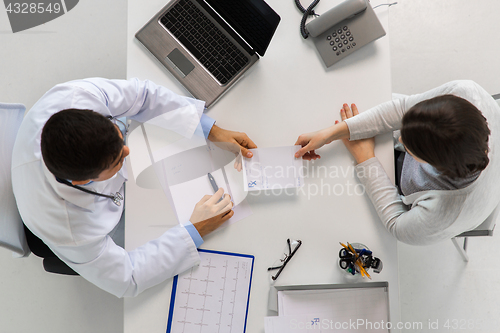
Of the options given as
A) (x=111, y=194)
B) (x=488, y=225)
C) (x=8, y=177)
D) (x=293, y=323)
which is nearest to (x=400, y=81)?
(x=488, y=225)

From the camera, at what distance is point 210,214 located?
3.44 feet

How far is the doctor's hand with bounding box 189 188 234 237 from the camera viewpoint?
3.45ft

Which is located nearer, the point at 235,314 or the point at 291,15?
the point at 235,314

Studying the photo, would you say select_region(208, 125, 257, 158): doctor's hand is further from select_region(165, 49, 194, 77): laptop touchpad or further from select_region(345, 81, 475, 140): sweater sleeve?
select_region(345, 81, 475, 140): sweater sleeve

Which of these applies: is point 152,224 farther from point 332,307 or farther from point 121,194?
point 332,307

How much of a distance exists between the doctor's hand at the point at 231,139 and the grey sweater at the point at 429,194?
341 millimetres

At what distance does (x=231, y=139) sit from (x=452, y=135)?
0.62 m

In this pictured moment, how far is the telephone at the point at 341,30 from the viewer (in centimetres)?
108

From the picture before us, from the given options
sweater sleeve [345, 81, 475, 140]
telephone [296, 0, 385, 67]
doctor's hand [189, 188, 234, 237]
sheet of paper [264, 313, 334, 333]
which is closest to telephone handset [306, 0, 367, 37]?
telephone [296, 0, 385, 67]

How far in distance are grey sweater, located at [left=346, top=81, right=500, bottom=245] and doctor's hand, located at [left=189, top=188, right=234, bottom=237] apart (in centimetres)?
46

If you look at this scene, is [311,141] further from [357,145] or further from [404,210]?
[404,210]

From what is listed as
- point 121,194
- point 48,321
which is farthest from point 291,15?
point 48,321

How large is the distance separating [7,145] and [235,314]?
83 centimetres

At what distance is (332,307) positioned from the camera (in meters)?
1.03
